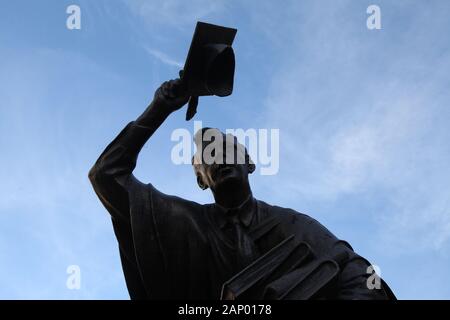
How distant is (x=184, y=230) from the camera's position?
7.46 meters

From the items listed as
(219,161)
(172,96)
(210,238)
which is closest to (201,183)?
(219,161)

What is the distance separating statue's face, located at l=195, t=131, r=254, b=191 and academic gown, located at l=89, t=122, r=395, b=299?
239mm

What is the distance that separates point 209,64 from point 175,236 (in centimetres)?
147

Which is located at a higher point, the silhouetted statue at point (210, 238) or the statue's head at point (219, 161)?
the statue's head at point (219, 161)

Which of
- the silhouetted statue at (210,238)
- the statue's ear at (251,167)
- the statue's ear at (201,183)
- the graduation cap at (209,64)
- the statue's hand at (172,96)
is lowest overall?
the silhouetted statue at (210,238)

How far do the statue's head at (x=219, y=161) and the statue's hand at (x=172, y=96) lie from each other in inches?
14.7

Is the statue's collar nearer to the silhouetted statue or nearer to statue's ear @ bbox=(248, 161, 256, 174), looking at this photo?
the silhouetted statue

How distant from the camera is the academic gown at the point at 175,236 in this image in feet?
23.7

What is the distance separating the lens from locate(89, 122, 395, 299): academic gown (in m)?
7.22

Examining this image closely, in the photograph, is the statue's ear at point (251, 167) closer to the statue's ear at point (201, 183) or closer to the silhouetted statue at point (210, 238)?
the silhouetted statue at point (210, 238)

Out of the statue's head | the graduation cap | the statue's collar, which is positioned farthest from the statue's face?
the graduation cap

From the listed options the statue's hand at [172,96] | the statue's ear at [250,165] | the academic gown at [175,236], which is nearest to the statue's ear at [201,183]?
the academic gown at [175,236]

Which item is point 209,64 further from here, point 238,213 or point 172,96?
point 238,213
